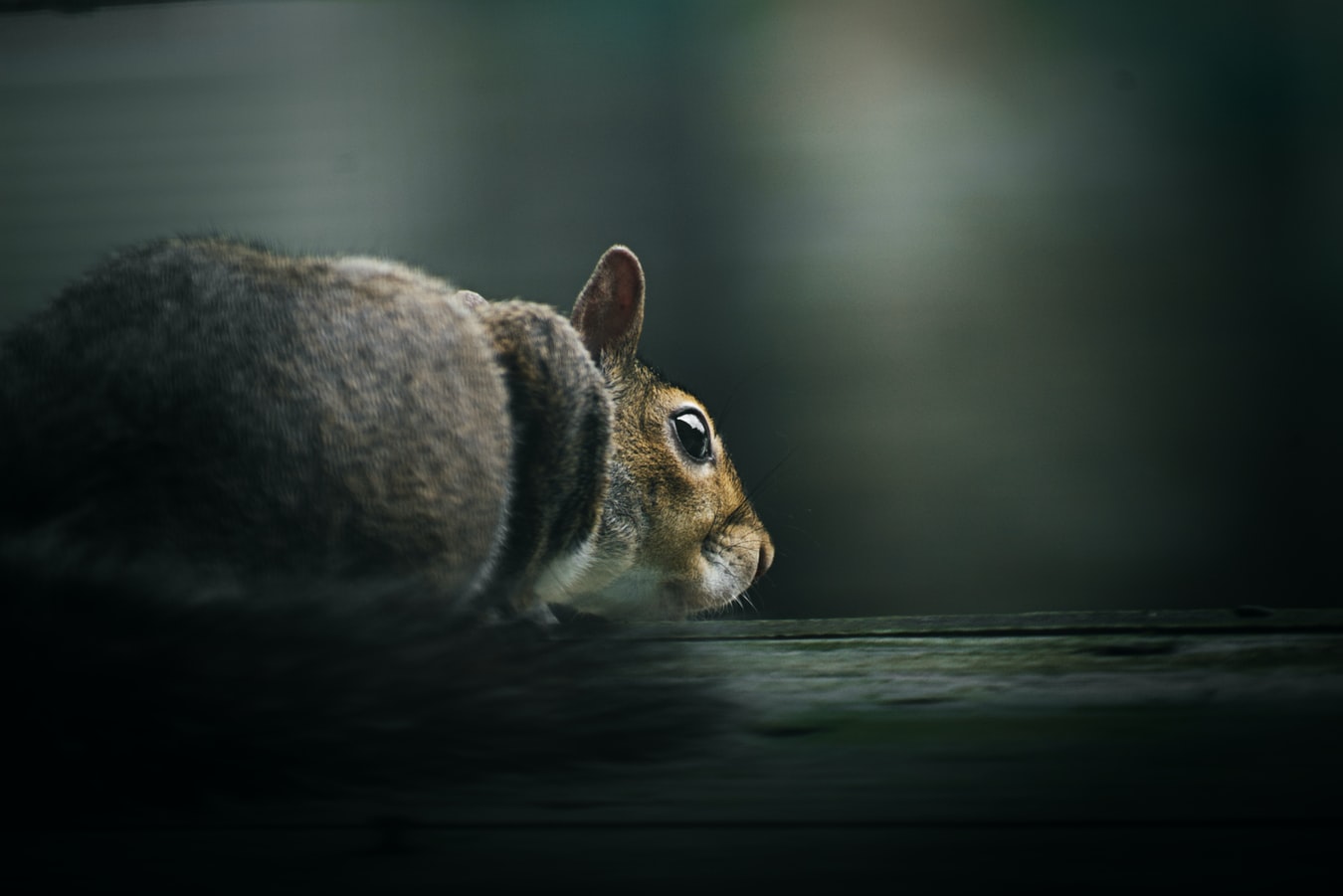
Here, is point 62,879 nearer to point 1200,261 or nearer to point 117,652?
point 117,652

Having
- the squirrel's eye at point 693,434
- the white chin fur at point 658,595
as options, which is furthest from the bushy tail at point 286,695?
the squirrel's eye at point 693,434

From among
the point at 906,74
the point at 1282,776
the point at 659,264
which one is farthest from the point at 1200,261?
the point at 1282,776

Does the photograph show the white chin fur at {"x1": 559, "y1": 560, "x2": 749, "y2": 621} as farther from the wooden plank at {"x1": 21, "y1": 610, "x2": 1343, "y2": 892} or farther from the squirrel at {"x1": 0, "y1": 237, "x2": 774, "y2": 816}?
the wooden plank at {"x1": 21, "y1": 610, "x2": 1343, "y2": 892}

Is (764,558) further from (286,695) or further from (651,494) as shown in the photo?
(286,695)

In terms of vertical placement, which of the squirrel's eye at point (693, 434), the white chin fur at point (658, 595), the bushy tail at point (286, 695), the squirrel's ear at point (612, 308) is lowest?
the white chin fur at point (658, 595)

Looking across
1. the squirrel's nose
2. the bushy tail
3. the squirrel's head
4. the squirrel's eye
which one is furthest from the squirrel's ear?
the bushy tail

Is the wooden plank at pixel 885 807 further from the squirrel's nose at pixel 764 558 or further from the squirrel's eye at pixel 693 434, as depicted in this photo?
the squirrel's nose at pixel 764 558

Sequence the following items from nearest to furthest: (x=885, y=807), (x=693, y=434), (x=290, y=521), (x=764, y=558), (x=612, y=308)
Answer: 1. (x=885, y=807)
2. (x=290, y=521)
3. (x=612, y=308)
4. (x=693, y=434)
5. (x=764, y=558)

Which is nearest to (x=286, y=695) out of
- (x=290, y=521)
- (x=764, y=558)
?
(x=290, y=521)
